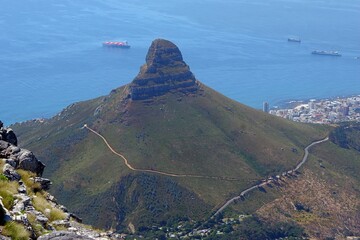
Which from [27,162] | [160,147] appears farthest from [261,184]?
[27,162]

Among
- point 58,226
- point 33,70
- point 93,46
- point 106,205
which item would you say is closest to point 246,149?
point 106,205

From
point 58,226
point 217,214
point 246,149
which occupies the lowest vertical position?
point 217,214

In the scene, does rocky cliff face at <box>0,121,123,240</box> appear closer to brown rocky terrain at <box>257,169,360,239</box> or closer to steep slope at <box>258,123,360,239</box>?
brown rocky terrain at <box>257,169,360,239</box>

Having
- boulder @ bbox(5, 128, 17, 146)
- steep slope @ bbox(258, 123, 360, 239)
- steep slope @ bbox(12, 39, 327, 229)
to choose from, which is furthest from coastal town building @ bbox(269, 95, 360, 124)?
boulder @ bbox(5, 128, 17, 146)

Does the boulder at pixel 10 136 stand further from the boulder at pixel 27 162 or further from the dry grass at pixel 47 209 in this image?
the dry grass at pixel 47 209

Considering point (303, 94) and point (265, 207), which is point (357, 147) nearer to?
point (265, 207)

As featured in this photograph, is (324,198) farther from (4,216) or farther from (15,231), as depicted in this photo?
(15,231)
